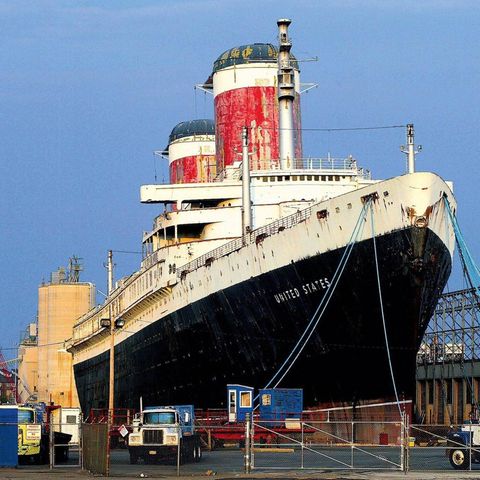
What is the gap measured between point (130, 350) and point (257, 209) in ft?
42.9

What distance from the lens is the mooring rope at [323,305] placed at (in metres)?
35.9

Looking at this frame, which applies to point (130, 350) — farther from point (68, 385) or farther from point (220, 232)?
point (68, 385)

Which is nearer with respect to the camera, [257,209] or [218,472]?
[218,472]

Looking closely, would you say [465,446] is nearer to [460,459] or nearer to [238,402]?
[460,459]

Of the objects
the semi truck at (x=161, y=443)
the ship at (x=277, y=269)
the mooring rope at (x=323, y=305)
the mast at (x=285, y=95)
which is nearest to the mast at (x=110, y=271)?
the ship at (x=277, y=269)

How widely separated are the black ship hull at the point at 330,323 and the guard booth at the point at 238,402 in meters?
1.98

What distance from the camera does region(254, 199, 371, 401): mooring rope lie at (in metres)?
35.9

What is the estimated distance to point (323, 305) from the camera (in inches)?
1459

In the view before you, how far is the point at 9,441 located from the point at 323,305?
12.5 m

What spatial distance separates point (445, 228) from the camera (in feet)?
121

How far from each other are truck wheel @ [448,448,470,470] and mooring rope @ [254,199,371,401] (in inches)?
404

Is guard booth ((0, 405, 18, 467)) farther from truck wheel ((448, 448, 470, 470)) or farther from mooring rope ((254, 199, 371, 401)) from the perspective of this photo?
mooring rope ((254, 199, 371, 401))

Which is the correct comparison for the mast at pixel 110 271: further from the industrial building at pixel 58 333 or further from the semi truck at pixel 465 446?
the semi truck at pixel 465 446

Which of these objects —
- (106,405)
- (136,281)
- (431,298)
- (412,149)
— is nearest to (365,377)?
(431,298)
